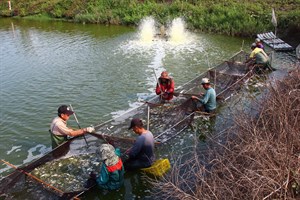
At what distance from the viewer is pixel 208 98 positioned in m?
9.56

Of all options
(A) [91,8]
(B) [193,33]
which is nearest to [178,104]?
(B) [193,33]

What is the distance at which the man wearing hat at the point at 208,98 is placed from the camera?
9.52 meters

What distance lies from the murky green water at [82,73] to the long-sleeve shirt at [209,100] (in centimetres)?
292

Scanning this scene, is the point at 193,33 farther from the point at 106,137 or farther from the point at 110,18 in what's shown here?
the point at 106,137

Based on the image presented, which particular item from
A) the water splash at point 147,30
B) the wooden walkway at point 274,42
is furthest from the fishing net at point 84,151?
the water splash at point 147,30

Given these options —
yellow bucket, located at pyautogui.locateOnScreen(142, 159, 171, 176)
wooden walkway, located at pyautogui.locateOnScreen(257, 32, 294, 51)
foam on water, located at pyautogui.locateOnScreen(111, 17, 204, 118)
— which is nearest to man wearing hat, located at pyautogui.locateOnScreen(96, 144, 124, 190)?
yellow bucket, located at pyautogui.locateOnScreen(142, 159, 171, 176)

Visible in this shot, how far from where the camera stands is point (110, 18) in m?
28.8

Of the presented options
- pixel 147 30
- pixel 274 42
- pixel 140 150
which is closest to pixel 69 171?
pixel 140 150

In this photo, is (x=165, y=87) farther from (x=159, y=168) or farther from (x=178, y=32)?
(x=178, y=32)

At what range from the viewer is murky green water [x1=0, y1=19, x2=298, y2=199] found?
31.6 feet

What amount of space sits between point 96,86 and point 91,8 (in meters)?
20.9

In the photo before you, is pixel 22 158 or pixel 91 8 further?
pixel 91 8

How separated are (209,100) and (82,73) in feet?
23.9

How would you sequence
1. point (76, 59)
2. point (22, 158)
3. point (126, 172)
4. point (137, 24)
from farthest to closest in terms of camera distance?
1. point (137, 24)
2. point (76, 59)
3. point (22, 158)
4. point (126, 172)
